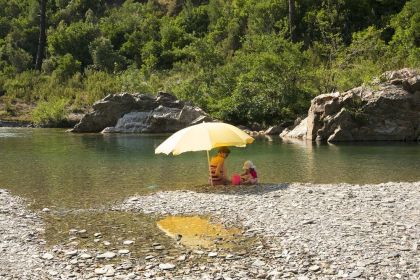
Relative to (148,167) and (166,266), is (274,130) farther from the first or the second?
(166,266)

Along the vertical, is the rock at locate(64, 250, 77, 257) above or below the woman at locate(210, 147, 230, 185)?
below

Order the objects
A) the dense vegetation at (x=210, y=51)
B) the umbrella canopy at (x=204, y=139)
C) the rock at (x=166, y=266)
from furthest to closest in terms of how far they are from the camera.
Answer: the dense vegetation at (x=210, y=51)
the umbrella canopy at (x=204, y=139)
the rock at (x=166, y=266)

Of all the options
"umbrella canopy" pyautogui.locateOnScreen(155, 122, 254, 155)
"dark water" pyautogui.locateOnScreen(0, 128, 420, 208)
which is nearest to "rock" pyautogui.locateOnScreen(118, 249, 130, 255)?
Result: "dark water" pyautogui.locateOnScreen(0, 128, 420, 208)

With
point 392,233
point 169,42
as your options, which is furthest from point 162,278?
point 169,42

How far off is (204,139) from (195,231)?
503cm

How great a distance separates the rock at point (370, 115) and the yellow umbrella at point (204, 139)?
67.6 ft

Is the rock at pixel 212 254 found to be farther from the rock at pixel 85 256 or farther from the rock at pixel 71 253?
the rock at pixel 71 253

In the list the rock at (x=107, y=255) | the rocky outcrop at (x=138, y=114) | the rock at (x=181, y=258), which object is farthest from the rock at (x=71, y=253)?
the rocky outcrop at (x=138, y=114)

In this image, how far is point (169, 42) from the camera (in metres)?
70.5

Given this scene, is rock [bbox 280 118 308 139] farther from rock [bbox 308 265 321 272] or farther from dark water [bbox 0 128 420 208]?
rock [bbox 308 265 321 272]

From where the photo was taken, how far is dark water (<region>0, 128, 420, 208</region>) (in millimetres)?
18234

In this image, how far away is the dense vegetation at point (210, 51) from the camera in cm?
4484

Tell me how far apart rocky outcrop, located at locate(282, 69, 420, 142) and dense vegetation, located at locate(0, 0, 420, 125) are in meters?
3.41

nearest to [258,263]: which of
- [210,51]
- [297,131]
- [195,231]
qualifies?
[195,231]
